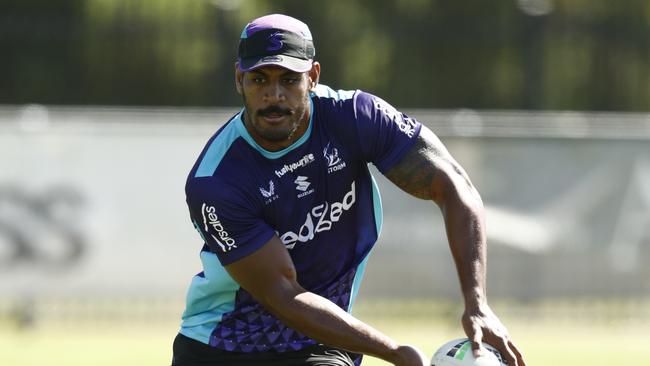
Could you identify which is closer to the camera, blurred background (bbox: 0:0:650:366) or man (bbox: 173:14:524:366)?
man (bbox: 173:14:524:366)

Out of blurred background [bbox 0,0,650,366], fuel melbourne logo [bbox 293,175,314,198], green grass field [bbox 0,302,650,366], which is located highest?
blurred background [bbox 0,0,650,366]

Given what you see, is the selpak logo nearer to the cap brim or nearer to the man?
the man

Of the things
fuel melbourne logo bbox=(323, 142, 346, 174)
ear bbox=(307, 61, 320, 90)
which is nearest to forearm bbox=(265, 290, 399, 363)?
fuel melbourne logo bbox=(323, 142, 346, 174)

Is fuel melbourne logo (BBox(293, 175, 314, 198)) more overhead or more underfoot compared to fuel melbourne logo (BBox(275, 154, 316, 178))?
more underfoot

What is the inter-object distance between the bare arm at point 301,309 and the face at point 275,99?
1.50 feet

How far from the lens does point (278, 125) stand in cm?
523

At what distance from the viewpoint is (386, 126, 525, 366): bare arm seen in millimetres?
4871

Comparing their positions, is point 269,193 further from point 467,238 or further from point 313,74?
point 467,238

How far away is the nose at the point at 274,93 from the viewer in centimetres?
512

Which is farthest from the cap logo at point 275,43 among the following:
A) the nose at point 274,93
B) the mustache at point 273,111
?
the mustache at point 273,111

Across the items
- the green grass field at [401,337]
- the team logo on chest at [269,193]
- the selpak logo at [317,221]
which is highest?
the green grass field at [401,337]

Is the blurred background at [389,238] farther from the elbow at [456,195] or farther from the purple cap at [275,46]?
the purple cap at [275,46]

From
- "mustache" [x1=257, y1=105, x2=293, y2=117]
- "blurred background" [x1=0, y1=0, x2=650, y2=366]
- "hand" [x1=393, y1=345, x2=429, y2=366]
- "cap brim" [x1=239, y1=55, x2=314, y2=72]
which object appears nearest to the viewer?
"hand" [x1=393, y1=345, x2=429, y2=366]

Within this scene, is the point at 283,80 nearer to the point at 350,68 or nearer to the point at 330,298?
the point at 330,298
